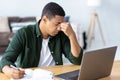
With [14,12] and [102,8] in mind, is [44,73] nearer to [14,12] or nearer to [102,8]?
[14,12]

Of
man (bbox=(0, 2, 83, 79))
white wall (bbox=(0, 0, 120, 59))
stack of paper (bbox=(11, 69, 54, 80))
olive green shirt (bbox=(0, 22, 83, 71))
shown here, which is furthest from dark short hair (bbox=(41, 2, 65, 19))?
white wall (bbox=(0, 0, 120, 59))

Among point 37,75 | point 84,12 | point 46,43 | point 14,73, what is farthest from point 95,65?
point 84,12

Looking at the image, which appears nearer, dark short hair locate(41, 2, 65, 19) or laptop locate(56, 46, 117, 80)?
laptop locate(56, 46, 117, 80)

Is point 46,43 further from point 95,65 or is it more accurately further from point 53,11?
point 95,65

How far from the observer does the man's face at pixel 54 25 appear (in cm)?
189

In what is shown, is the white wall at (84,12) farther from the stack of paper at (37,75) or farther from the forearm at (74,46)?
the stack of paper at (37,75)

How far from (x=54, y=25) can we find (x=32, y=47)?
244 mm

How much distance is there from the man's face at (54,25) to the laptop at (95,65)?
0.37 m

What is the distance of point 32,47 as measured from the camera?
1.98m

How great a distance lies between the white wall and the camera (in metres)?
5.24

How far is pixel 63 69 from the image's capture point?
182 centimetres

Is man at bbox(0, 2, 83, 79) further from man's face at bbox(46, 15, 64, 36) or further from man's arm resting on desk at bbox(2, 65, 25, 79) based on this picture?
man's arm resting on desk at bbox(2, 65, 25, 79)

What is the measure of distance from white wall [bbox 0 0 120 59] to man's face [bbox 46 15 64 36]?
339cm

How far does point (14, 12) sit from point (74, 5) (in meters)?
1.26
